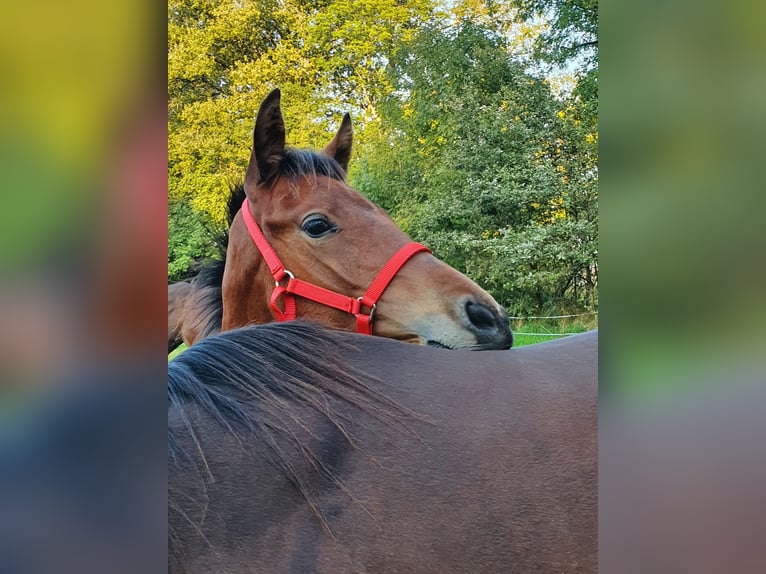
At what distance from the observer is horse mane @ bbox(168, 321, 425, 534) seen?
92 cm

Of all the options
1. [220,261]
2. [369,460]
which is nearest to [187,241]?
[220,261]

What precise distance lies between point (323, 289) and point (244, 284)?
262mm

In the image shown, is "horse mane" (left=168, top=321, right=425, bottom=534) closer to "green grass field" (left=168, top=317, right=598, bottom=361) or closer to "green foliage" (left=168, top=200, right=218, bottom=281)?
"green grass field" (left=168, top=317, right=598, bottom=361)

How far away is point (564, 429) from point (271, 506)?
537 millimetres

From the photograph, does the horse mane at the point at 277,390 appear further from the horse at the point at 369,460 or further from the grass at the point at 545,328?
the grass at the point at 545,328

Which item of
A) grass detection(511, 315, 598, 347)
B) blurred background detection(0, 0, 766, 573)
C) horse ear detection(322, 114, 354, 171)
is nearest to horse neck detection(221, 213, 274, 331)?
horse ear detection(322, 114, 354, 171)

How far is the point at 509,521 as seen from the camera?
3.07ft

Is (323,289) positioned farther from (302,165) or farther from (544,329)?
(544,329)

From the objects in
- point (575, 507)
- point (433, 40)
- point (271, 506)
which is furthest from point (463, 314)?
point (433, 40)

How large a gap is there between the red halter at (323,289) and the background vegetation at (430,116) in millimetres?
176

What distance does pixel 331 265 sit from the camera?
4.94 ft
